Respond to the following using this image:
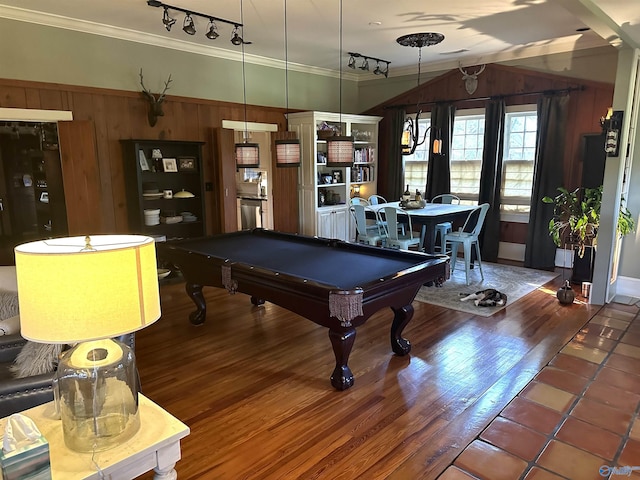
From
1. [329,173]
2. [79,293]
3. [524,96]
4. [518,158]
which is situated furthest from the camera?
[329,173]

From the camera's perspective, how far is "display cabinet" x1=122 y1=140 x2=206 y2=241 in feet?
17.6

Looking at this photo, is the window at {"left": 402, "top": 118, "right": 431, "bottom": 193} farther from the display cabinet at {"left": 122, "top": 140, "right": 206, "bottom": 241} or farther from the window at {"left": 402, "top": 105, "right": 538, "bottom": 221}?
the display cabinet at {"left": 122, "top": 140, "right": 206, "bottom": 241}

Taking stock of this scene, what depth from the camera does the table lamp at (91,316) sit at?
1245 mm

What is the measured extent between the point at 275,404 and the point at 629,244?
4.41 meters

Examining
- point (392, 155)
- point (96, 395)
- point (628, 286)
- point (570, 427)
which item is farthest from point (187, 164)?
point (628, 286)

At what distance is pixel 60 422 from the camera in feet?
5.28

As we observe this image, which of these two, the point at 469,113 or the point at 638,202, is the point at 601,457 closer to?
the point at 638,202

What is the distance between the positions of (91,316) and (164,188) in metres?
4.84

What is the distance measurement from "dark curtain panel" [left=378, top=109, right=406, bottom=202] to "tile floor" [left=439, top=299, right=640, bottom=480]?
4.49 meters

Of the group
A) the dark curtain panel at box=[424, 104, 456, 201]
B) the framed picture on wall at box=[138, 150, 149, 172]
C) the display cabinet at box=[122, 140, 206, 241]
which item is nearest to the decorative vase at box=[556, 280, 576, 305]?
the dark curtain panel at box=[424, 104, 456, 201]

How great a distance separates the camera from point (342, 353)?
3.02 m

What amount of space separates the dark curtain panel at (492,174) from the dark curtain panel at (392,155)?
4.74 ft

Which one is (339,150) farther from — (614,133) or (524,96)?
(524,96)

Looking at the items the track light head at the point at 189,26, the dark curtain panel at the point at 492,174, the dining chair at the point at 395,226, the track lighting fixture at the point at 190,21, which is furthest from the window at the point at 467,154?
the track light head at the point at 189,26
